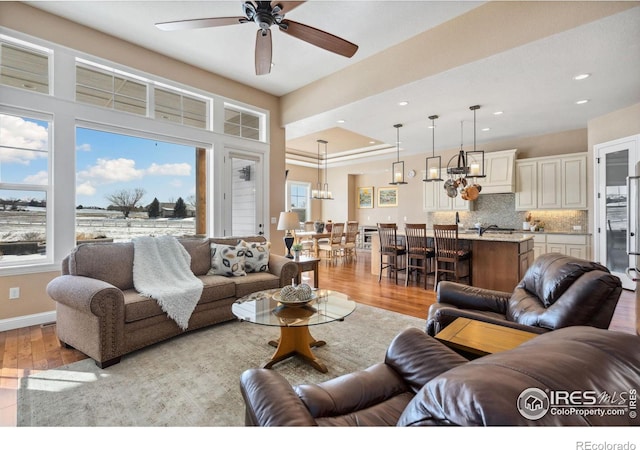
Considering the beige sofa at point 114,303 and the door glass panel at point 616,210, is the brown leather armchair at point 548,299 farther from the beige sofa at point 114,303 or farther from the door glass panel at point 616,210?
the door glass panel at point 616,210

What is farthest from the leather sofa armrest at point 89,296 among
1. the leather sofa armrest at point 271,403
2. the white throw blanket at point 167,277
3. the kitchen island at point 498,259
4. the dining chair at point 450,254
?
the kitchen island at point 498,259

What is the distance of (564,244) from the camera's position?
5.61m

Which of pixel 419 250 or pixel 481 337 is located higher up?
pixel 419 250

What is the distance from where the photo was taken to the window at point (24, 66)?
3098 millimetres

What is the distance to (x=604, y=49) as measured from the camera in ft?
9.65

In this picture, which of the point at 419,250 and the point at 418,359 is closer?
the point at 418,359

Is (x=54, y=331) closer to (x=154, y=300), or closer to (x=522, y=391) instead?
(x=154, y=300)

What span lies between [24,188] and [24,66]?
4.35 ft

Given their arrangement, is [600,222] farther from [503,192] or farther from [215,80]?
[215,80]

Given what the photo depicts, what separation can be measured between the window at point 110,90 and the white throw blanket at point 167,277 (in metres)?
1.91

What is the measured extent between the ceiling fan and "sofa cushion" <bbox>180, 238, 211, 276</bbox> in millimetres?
2180

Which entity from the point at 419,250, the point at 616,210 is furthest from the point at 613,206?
the point at 419,250

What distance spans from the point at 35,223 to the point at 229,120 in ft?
9.58

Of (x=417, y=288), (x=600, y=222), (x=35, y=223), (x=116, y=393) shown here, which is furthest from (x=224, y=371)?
(x=600, y=222)
